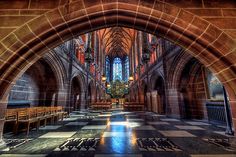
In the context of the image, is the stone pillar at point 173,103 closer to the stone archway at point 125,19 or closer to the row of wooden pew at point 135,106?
the row of wooden pew at point 135,106

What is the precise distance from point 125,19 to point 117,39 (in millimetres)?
31137

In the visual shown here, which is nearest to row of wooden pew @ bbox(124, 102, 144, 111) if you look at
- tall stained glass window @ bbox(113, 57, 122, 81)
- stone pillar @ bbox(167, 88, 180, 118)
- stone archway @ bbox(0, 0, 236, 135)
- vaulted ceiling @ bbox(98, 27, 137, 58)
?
stone pillar @ bbox(167, 88, 180, 118)

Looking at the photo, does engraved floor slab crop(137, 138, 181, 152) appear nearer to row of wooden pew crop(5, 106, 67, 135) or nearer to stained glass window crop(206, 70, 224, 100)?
row of wooden pew crop(5, 106, 67, 135)

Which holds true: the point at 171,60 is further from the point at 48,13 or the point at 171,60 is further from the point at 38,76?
the point at 38,76

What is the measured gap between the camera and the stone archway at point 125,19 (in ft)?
8.84

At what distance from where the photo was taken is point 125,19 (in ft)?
10.1

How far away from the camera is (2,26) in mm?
2721

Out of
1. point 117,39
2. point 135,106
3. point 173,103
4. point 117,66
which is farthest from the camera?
point 117,66

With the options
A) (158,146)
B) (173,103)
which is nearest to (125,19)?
(158,146)

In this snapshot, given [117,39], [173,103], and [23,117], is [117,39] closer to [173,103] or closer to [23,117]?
[173,103]

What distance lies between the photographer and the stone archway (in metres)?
2.70

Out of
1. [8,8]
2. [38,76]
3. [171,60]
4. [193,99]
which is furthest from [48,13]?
[193,99]

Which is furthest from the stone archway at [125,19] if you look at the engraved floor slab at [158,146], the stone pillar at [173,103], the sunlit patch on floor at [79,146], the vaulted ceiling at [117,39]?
the vaulted ceiling at [117,39]

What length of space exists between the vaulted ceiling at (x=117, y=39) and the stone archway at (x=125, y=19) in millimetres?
22044
